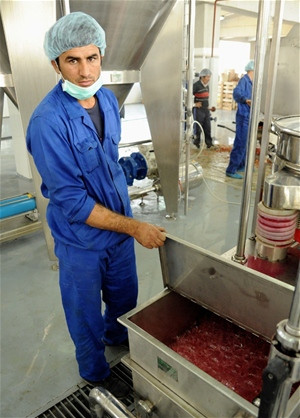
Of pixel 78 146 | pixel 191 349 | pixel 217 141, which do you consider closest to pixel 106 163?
pixel 78 146

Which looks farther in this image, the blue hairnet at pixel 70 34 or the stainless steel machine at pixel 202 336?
the blue hairnet at pixel 70 34

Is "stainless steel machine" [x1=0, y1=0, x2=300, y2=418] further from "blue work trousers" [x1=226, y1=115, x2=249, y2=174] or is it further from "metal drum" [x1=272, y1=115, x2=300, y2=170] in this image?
"blue work trousers" [x1=226, y1=115, x2=249, y2=174]

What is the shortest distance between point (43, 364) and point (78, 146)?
3.11ft

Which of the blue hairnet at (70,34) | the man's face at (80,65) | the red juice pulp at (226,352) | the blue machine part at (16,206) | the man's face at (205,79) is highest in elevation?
the blue hairnet at (70,34)

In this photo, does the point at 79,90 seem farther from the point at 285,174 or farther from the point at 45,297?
the point at 45,297

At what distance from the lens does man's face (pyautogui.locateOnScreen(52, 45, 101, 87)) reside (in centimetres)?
101

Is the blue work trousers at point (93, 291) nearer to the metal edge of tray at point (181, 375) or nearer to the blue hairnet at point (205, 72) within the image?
the metal edge of tray at point (181, 375)

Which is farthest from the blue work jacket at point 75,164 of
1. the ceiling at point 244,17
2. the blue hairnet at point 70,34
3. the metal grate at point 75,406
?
the ceiling at point 244,17

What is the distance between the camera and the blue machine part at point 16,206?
7.11 ft

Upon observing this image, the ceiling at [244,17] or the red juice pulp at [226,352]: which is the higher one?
the ceiling at [244,17]

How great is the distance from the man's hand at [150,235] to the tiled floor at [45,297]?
0.74 meters

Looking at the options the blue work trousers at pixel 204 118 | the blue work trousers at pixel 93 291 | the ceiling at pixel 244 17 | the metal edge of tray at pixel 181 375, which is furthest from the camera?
the ceiling at pixel 244 17

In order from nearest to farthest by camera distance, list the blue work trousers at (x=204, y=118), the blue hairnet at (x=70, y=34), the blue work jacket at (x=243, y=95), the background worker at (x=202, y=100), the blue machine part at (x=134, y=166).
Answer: the blue hairnet at (x=70, y=34) < the blue machine part at (x=134, y=166) < the blue work jacket at (x=243, y=95) < the background worker at (x=202, y=100) < the blue work trousers at (x=204, y=118)

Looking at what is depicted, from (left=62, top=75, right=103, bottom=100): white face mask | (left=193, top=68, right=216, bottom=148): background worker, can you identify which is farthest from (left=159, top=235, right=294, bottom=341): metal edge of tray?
(left=193, top=68, right=216, bottom=148): background worker
